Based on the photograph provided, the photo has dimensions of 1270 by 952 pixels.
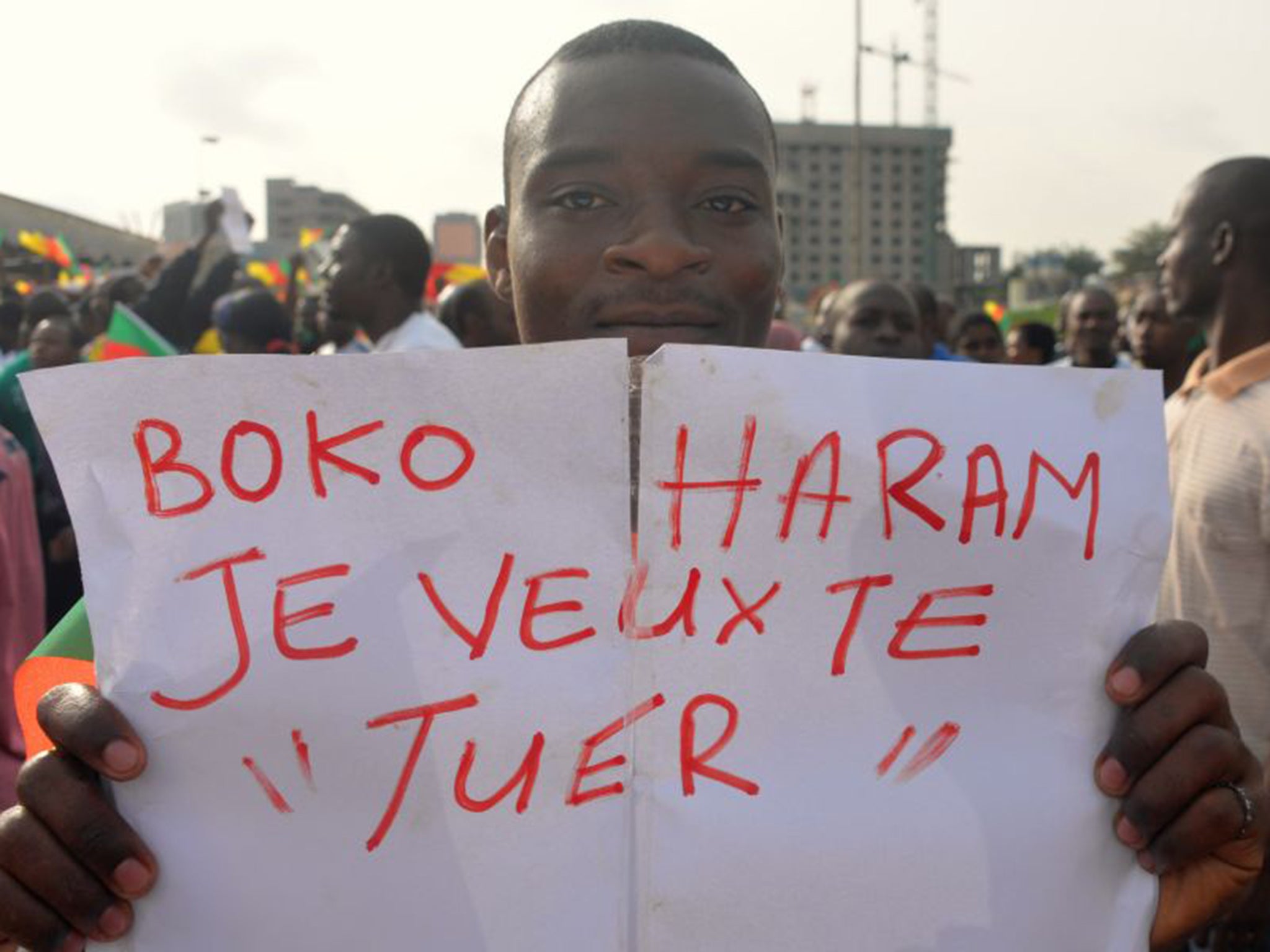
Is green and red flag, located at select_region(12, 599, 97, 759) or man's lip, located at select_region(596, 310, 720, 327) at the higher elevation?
man's lip, located at select_region(596, 310, 720, 327)

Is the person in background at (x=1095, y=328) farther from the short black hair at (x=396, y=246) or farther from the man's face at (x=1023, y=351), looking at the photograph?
the short black hair at (x=396, y=246)

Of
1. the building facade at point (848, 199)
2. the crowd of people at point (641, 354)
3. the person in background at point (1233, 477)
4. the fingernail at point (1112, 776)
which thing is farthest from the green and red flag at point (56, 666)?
the building facade at point (848, 199)

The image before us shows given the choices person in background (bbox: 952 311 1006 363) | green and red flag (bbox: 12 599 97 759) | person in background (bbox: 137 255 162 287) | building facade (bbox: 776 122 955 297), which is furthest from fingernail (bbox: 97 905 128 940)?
building facade (bbox: 776 122 955 297)

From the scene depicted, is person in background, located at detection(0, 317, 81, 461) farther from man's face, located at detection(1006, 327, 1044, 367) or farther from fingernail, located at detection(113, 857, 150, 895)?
man's face, located at detection(1006, 327, 1044, 367)

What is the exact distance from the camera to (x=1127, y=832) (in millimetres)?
993

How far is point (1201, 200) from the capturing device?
2928 millimetres

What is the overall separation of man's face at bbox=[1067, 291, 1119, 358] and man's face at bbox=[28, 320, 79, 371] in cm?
509

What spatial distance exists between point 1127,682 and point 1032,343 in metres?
7.34

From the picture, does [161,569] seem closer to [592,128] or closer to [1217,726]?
[592,128]

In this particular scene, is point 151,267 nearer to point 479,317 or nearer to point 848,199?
point 479,317

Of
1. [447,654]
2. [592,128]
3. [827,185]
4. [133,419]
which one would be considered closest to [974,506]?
[447,654]

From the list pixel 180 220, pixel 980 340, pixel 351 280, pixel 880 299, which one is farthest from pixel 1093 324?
pixel 180 220

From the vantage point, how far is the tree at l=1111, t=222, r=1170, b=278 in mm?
A: 65625

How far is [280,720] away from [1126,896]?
713 mm
